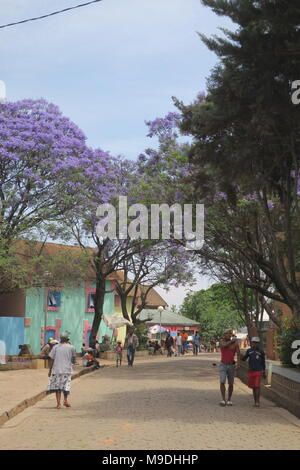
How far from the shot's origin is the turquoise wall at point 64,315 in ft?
136

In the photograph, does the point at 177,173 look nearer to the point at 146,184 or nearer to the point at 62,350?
the point at 146,184

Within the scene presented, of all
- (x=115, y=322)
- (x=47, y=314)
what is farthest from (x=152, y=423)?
(x=47, y=314)

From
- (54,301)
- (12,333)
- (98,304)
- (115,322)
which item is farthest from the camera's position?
(54,301)

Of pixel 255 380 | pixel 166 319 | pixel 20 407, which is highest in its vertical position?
pixel 166 319

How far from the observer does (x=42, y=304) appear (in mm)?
42625

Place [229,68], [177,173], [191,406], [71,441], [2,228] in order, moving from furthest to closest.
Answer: [2,228] → [177,173] → [191,406] → [229,68] → [71,441]

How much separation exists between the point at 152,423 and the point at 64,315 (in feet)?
114

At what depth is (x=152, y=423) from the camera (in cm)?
1088

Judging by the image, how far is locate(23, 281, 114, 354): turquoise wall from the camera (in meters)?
41.4

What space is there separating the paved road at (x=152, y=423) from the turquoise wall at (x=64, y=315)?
24344 millimetres

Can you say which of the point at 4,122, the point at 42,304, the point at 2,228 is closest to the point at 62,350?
the point at 2,228

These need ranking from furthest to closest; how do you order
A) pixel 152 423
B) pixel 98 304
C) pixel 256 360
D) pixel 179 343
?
pixel 179 343, pixel 98 304, pixel 256 360, pixel 152 423

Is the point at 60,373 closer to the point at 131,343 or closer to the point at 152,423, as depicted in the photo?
the point at 152,423

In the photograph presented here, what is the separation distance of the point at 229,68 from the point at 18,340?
29850 millimetres
